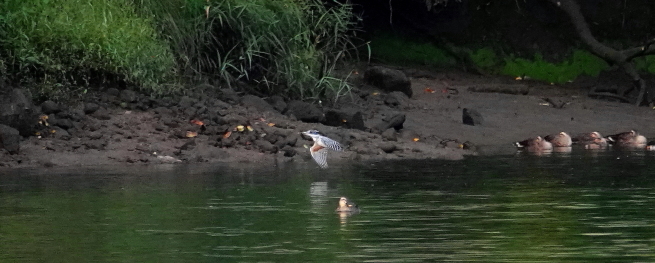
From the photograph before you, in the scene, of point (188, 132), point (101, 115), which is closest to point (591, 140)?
point (188, 132)

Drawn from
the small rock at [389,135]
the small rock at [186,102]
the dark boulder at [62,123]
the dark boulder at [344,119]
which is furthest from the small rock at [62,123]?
the small rock at [389,135]

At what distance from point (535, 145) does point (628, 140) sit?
1590mm

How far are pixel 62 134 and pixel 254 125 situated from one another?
8.24 ft

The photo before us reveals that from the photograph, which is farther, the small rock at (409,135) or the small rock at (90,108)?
the small rock at (409,135)

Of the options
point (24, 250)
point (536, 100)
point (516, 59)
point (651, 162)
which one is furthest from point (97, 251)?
point (516, 59)

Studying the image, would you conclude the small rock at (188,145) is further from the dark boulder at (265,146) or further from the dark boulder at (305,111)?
the dark boulder at (305,111)

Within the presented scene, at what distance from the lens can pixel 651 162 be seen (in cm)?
1608

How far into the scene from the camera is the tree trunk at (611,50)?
24.8 meters

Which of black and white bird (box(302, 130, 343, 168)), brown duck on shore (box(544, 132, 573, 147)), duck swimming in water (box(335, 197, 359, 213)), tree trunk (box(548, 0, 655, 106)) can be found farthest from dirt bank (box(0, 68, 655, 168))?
duck swimming in water (box(335, 197, 359, 213))

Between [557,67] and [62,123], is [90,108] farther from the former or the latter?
[557,67]

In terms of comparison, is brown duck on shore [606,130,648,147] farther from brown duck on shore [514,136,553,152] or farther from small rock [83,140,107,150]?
small rock [83,140,107,150]

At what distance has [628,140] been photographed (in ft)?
63.6

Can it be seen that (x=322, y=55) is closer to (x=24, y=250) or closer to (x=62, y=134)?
(x=62, y=134)

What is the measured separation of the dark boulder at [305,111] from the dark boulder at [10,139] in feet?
14.1
